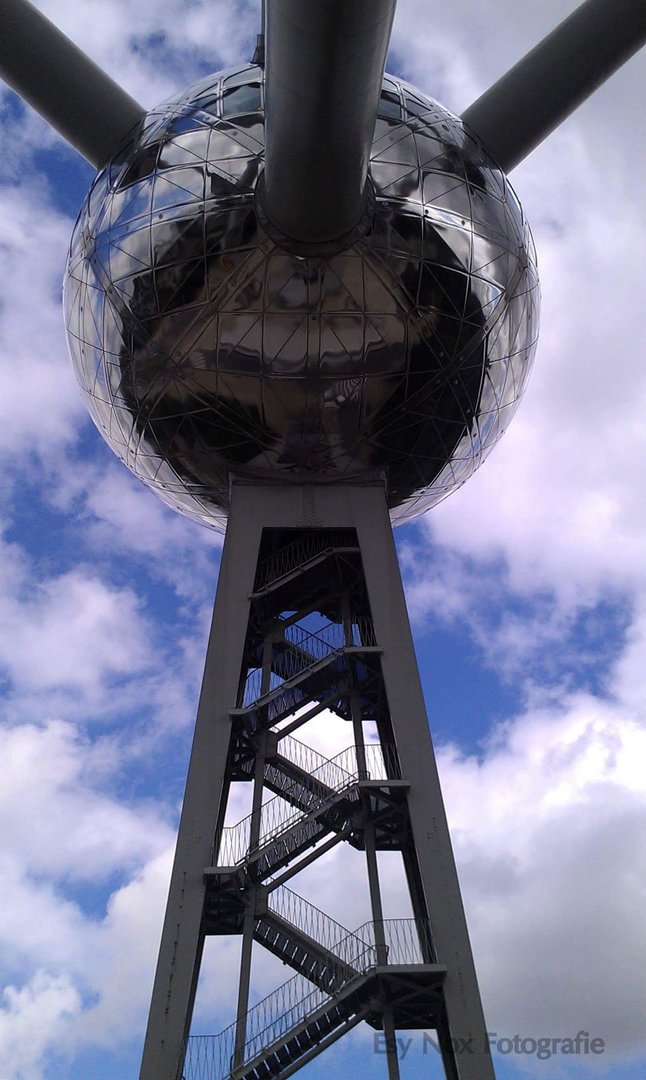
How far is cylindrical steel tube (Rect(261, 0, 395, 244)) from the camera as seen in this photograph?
27.9 feet

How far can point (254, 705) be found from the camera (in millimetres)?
13961

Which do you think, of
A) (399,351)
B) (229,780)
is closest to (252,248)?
(399,351)

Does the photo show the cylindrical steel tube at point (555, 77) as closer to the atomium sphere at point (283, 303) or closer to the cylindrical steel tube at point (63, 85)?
the atomium sphere at point (283, 303)

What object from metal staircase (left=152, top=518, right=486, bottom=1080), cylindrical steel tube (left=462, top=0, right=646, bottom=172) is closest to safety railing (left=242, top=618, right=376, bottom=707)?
metal staircase (left=152, top=518, right=486, bottom=1080)

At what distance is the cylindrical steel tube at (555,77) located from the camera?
1512 centimetres

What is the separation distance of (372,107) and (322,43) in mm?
1409

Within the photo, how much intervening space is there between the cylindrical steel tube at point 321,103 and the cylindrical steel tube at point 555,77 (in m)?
4.44

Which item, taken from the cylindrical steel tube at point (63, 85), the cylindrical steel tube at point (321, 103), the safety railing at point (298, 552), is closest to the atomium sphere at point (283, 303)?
the cylindrical steel tube at point (63, 85)

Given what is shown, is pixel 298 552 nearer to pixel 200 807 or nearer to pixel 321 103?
pixel 200 807

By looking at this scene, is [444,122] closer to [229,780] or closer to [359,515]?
[359,515]

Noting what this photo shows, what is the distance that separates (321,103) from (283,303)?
4.04 m

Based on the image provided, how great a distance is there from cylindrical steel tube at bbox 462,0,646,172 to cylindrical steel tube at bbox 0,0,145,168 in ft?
17.7

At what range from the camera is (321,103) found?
9570mm

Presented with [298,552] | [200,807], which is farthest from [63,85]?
[200,807]
